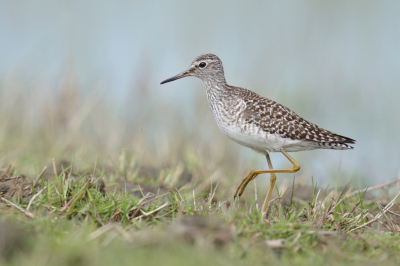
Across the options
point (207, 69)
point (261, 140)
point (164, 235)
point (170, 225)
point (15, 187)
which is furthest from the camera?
point (207, 69)

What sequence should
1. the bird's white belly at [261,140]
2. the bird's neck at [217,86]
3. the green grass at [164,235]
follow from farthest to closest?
the bird's neck at [217,86] < the bird's white belly at [261,140] < the green grass at [164,235]

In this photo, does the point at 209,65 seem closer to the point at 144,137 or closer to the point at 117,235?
the point at 144,137

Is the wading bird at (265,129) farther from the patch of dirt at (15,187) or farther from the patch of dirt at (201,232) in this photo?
the patch of dirt at (15,187)

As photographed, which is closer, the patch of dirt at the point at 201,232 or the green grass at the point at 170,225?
the green grass at the point at 170,225

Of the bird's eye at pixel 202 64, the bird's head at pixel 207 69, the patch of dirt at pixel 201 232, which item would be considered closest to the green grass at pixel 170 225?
the patch of dirt at pixel 201 232

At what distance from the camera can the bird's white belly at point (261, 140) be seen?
5.84 meters

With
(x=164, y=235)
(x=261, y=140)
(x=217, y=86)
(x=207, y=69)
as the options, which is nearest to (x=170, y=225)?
(x=164, y=235)

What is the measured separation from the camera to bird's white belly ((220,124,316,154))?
19.2 feet

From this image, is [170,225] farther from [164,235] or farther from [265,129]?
[265,129]

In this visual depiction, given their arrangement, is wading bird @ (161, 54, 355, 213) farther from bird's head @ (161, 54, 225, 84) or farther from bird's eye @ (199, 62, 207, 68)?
bird's eye @ (199, 62, 207, 68)

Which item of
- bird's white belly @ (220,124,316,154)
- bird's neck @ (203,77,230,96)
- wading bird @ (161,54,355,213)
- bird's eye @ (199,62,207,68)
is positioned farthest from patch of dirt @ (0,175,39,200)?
bird's eye @ (199,62,207,68)

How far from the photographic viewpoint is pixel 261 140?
5879 millimetres

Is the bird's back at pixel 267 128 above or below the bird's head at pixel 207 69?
below

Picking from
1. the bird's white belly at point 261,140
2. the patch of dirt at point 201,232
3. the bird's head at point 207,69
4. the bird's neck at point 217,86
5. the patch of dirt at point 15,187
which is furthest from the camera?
the bird's head at point 207,69
